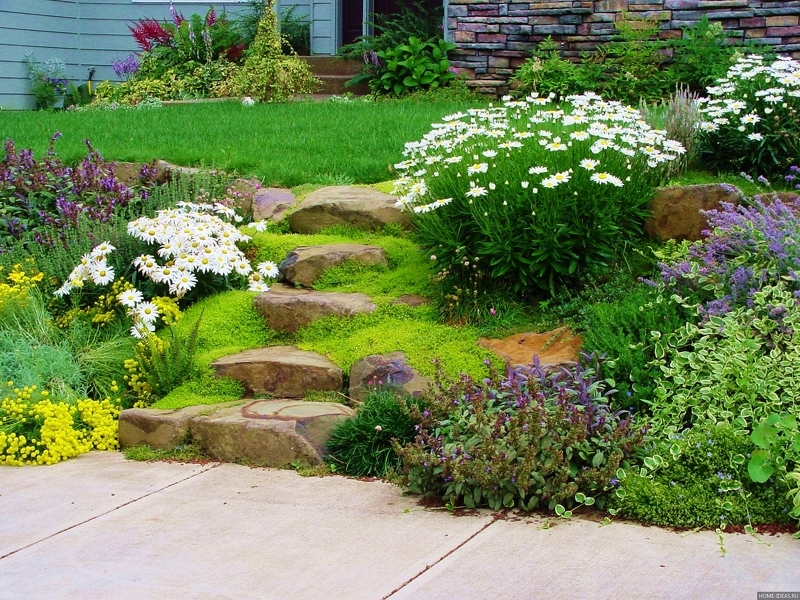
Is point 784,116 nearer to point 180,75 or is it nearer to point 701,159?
point 701,159

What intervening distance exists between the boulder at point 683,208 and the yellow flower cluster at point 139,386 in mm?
2961

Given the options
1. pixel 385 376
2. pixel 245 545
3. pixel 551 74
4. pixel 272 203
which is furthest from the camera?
pixel 551 74

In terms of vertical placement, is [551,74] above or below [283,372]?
above

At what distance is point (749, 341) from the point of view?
397 centimetres

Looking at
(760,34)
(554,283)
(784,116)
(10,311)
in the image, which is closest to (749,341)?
(554,283)

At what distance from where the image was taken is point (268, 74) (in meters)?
11.5

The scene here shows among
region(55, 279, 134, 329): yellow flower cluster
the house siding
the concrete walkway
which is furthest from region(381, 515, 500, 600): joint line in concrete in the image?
the house siding

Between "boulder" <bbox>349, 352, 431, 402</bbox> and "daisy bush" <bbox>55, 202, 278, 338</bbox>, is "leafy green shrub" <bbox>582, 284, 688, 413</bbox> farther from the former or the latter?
"daisy bush" <bbox>55, 202, 278, 338</bbox>

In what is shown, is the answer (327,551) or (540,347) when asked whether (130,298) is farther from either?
(327,551)

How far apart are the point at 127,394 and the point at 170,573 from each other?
6.76ft

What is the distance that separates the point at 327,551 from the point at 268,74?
9.10 meters

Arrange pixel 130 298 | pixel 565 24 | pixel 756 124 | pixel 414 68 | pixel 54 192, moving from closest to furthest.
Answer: pixel 130 298 < pixel 756 124 < pixel 54 192 < pixel 565 24 < pixel 414 68

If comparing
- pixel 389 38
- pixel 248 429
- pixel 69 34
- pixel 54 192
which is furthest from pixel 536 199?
pixel 69 34

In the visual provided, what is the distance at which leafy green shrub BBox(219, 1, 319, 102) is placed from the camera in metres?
11.5
